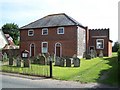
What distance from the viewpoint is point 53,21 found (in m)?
42.3

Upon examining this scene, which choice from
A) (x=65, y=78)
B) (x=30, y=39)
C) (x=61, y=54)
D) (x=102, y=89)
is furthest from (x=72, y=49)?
→ (x=102, y=89)

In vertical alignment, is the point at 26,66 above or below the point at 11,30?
below

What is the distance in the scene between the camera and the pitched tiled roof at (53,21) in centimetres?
4011

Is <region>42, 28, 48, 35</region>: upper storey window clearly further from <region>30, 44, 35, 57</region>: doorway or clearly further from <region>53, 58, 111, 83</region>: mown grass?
<region>53, 58, 111, 83</region>: mown grass

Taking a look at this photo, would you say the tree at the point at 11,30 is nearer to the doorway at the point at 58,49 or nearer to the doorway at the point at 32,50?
the doorway at the point at 32,50

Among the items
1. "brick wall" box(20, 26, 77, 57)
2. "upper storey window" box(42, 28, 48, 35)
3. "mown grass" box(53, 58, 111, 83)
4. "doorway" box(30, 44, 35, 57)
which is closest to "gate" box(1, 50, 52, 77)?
"mown grass" box(53, 58, 111, 83)

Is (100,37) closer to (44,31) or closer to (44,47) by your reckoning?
(44,31)

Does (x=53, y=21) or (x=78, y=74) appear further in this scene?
(x=53, y=21)

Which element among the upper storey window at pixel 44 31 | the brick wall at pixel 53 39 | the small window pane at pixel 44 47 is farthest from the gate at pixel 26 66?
the upper storey window at pixel 44 31

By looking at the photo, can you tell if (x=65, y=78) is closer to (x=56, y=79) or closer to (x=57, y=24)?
(x=56, y=79)

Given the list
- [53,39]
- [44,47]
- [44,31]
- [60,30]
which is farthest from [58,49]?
[44,31]

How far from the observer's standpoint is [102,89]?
13.4 m

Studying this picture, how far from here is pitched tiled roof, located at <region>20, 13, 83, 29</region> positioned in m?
40.1

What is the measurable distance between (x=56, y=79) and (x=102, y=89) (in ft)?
15.8
